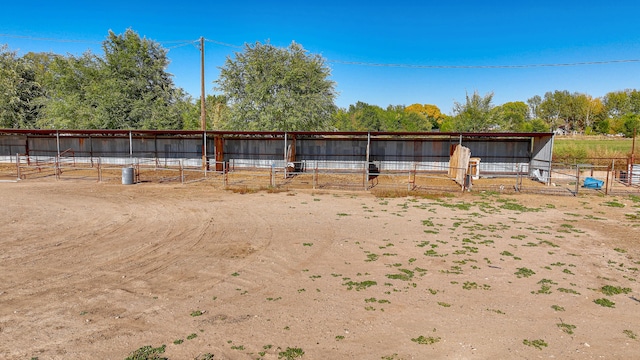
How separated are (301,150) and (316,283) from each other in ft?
70.4

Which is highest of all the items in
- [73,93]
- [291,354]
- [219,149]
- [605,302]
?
[73,93]

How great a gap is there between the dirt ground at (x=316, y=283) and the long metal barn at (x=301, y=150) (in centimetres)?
1302

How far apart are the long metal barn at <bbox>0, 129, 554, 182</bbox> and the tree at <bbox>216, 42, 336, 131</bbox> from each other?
2569 mm

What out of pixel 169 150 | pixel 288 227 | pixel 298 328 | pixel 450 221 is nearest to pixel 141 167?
pixel 169 150

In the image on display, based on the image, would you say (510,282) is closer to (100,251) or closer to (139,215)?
(100,251)

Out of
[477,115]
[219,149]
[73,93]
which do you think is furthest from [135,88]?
[477,115]

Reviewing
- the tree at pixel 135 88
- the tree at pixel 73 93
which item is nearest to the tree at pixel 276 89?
the tree at pixel 135 88

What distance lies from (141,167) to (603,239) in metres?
28.6

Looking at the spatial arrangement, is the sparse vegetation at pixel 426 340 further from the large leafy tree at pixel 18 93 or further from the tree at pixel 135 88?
the large leafy tree at pixel 18 93

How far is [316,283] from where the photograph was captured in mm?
7930

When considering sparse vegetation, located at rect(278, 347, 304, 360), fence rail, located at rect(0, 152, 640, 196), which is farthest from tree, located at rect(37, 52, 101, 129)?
sparse vegetation, located at rect(278, 347, 304, 360)

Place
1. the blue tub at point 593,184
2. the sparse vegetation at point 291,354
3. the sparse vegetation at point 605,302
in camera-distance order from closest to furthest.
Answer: the sparse vegetation at point 291,354
the sparse vegetation at point 605,302
the blue tub at point 593,184

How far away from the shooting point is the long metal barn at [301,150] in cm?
2736

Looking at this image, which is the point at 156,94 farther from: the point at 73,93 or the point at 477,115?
the point at 477,115
